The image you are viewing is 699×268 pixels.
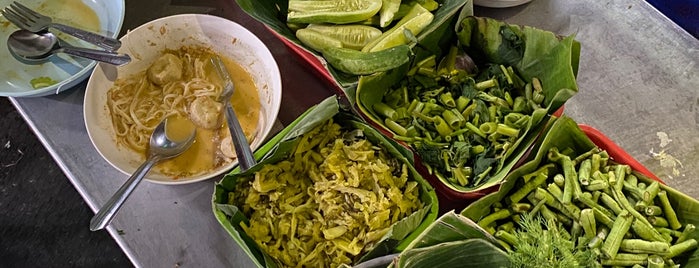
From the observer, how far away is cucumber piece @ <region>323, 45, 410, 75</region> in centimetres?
139

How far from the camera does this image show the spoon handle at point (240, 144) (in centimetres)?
136

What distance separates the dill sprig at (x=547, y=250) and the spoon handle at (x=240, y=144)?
0.61 metres

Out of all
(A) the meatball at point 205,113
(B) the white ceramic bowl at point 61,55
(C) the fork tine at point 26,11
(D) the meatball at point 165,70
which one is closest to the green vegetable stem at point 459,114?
(A) the meatball at point 205,113

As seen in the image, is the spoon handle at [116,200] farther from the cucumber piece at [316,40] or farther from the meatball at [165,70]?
the cucumber piece at [316,40]

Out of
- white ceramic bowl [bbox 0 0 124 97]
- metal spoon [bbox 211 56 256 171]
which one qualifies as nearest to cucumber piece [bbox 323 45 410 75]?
metal spoon [bbox 211 56 256 171]

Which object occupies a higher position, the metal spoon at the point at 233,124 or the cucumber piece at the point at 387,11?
the cucumber piece at the point at 387,11

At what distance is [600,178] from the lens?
1321mm

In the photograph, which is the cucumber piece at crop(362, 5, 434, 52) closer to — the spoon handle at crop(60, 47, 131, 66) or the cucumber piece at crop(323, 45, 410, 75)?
the cucumber piece at crop(323, 45, 410, 75)

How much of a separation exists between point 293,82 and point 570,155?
77 cm

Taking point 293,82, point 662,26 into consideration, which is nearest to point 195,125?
point 293,82

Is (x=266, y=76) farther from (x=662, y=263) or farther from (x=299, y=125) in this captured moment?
(x=662, y=263)

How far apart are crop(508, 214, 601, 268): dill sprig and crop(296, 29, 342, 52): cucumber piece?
0.65 meters

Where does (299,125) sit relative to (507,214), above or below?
above

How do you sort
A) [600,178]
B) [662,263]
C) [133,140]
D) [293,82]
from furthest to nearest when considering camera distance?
1. [293,82]
2. [133,140]
3. [600,178]
4. [662,263]
